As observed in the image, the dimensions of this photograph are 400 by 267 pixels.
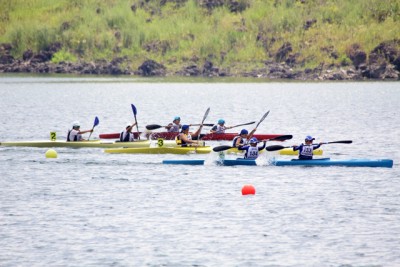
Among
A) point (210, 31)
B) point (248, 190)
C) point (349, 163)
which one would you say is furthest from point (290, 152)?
point (210, 31)

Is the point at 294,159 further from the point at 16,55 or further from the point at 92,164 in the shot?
the point at 16,55

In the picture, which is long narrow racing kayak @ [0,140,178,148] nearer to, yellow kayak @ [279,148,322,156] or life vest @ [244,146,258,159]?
yellow kayak @ [279,148,322,156]

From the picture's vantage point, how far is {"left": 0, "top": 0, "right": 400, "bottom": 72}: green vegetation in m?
162

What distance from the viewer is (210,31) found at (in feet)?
591

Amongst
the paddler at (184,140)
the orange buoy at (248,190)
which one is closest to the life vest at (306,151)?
the orange buoy at (248,190)

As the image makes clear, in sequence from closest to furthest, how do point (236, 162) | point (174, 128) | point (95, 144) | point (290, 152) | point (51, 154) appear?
point (236, 162), point (290, 152), point (51, 154), point (95, 144), point (174, 128)

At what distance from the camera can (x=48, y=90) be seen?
139 m

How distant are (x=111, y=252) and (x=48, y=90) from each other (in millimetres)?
110518

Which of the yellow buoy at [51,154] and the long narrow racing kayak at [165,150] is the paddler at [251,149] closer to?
the long narrow racing kayak at [165,150]

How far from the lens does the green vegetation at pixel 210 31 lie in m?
162

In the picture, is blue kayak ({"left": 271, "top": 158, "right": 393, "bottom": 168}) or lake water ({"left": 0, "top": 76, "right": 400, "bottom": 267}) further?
blue kayak ({"left": 271, "top": 158, "right": 393, "bottom": 168})

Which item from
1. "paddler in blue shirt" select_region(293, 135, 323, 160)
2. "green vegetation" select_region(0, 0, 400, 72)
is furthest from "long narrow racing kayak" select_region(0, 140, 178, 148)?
"green vegetation" select_region(0, 0, 400, 72)

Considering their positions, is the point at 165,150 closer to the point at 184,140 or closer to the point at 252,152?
the point at 184,140

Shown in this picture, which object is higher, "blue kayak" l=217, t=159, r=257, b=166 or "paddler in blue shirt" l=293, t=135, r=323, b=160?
"paddler in blue shirt" l=293, t=135, r=323, b=160
